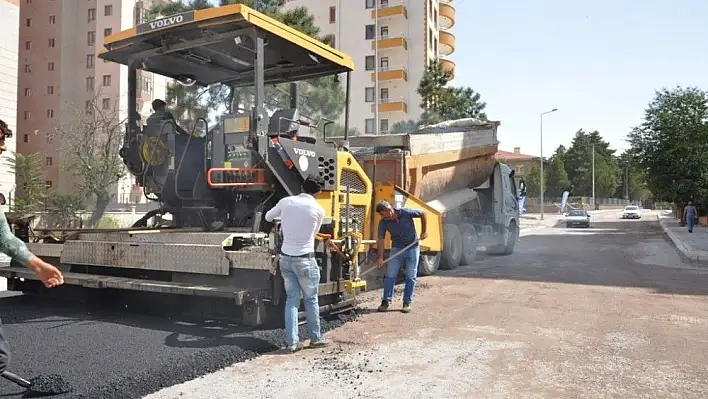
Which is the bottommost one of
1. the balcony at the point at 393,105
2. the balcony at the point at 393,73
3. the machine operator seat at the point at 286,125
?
the machine operator seat at the point at 286,125

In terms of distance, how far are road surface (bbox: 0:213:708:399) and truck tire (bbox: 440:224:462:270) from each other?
133 inches

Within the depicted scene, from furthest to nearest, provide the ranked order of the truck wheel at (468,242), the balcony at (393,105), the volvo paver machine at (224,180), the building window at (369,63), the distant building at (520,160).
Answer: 1. the distant building at (520,160)
2. the building window at (369,63)
3. the balcony at (393,105)
4. the truck wheel at (468,242)
5. the volvo paver machine at (224,180)

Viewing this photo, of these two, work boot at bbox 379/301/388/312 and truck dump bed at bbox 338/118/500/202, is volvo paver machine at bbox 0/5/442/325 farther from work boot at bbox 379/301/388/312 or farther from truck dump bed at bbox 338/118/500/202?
truck dump bed at bbox 338/118/500/202

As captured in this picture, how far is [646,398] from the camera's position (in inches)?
158

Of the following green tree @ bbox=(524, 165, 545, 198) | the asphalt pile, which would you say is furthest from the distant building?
the asphalt pile

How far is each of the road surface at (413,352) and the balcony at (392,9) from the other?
38814 mm

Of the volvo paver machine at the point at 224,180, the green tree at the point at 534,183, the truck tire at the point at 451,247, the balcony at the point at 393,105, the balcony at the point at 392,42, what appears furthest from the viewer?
the green tree at the point at 534,183

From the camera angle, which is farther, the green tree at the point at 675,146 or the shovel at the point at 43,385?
the green tree at the point at 675,146

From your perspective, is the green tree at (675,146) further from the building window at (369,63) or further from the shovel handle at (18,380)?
the shovel handle at (18,380)

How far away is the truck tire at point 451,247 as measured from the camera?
451 inches

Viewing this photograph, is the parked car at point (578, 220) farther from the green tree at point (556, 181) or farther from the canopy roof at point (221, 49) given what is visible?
the green tree at point (556, 181)

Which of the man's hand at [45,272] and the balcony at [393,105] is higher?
the balcony at [393,105]

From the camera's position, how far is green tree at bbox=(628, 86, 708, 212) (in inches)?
1025

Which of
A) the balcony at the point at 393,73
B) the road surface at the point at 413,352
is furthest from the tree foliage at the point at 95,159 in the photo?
the balcony at the point at 393,73
